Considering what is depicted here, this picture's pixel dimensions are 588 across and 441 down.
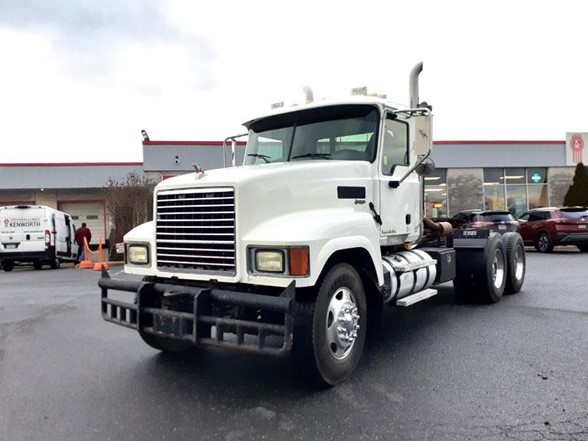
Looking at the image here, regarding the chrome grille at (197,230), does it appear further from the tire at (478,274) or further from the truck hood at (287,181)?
the tire at (478,274)

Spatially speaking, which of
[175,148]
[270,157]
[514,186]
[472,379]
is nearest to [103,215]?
[175,148]

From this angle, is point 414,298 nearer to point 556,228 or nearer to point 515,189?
point 556,228

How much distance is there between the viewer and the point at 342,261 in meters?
4.41

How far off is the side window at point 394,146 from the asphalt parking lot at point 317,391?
2039 millimetres

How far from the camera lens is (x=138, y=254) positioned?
481 cm

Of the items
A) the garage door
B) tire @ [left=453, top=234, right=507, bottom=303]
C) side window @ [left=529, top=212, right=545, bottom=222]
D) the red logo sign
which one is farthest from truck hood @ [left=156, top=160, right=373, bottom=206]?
the garage door

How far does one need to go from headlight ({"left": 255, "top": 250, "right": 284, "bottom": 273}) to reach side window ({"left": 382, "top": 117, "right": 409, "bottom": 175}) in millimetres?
2094

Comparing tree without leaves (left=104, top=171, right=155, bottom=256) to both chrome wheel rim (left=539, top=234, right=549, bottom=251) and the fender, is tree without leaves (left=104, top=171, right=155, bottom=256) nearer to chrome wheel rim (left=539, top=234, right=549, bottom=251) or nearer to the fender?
chrome wheel rim (left=539, top=234, right=549, bottom=251)

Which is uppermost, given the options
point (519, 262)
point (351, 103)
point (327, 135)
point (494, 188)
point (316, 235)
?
point (494, 188)

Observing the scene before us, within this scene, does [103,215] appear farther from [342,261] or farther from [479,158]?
[342,261]

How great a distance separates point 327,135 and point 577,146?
84.1 feet

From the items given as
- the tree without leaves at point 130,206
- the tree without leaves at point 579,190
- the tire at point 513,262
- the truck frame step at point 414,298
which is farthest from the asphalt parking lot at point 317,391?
the tree without leaves at point 579,190

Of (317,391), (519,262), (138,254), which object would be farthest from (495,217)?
(138,254)

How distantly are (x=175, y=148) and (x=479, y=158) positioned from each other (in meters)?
15.7
